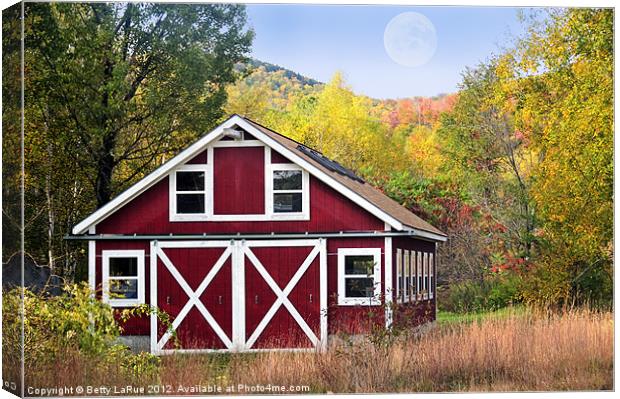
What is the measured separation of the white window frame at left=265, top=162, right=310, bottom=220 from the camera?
25.2m

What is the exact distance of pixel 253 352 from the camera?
2500 centimetres

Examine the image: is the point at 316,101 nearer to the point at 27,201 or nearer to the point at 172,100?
the point at 172,100

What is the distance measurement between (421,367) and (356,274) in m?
4.33

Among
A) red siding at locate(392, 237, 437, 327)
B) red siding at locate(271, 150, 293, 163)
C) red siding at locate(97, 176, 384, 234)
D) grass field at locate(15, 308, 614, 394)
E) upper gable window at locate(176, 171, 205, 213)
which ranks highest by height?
red siding at locate(271, 150, 293, 163)

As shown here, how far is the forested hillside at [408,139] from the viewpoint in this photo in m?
26.8

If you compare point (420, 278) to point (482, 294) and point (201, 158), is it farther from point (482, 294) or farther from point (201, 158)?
point (201, 158)

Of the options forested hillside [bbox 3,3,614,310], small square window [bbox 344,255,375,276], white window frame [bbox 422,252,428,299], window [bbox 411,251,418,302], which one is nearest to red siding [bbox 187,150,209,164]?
small square window [bbox 344,255,375,276]

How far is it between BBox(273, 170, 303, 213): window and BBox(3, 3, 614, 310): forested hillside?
17.6 ft

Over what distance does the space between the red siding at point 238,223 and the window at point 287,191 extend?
228mm

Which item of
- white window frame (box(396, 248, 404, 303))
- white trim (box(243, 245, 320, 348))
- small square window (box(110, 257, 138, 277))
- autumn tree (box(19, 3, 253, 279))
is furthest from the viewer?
autumn tree (box(19, 3, 253, 279))

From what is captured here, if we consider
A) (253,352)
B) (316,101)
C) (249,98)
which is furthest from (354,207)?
(316,101)

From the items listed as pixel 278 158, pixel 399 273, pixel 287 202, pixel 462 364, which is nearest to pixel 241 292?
pixel 287 202

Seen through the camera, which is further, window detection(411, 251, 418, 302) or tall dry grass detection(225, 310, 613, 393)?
window detection(411, 251, 418, 302)

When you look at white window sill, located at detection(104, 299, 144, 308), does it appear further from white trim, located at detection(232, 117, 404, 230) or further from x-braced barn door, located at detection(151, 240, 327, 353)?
white trim, located at detection(232, 117, 404, 230)
